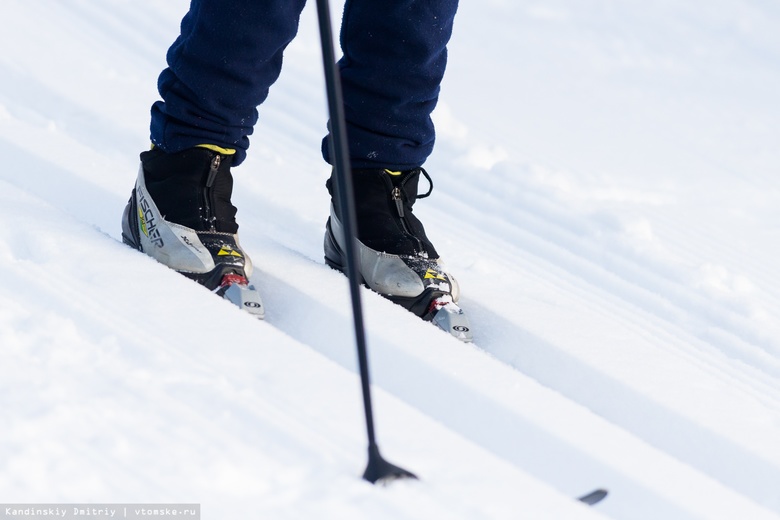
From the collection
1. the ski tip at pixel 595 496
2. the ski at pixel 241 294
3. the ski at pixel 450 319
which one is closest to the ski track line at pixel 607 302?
the ski at pixel 450 319

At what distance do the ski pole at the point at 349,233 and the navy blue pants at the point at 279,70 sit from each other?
1.70ft

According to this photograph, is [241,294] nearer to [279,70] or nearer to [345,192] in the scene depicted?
[279,70]

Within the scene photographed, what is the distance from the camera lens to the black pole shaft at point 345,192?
38.7 inches

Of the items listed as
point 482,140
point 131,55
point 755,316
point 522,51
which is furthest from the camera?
point 522,51

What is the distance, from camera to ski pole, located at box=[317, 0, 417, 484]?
984 mm

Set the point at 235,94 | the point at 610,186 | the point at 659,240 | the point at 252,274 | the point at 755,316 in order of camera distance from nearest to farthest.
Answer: the point at 235,94 < the point at 252,274 < the point at 755,316 < the point at 659,240 < the point at 610,186

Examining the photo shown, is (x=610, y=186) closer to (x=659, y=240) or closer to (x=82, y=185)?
(x=659, y=240)

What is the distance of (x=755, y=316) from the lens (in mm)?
2207

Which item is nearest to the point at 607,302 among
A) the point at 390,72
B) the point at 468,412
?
the point at 390,72

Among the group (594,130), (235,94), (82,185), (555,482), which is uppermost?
(594,130)

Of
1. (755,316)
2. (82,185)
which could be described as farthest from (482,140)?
(82,185)

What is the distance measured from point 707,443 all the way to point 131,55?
10.3 ft

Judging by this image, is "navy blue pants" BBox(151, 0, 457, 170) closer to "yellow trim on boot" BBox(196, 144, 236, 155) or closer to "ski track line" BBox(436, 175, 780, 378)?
"yellow trim on boot" BBox(196, 144, 236, 155)

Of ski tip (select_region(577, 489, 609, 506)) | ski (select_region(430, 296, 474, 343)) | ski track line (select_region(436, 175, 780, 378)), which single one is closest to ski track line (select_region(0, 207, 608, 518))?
ski tip (select_region(577, 489, 609, 506))
